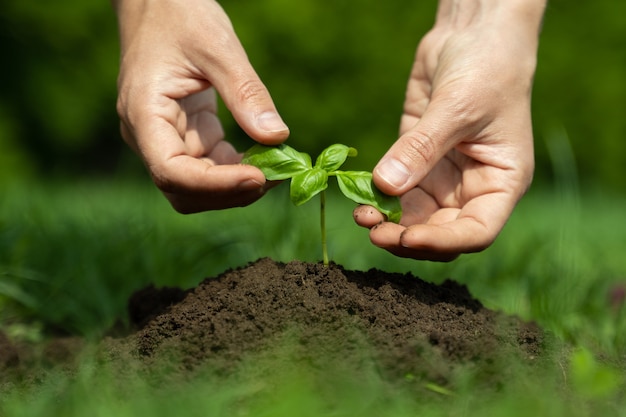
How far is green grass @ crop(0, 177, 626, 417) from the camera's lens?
1488 mm

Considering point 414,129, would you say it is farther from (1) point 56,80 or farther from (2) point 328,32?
(1) point 56,80

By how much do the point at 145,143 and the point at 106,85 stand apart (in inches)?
234

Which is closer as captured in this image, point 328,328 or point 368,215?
point 328,328

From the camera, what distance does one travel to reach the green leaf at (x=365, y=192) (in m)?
1.98

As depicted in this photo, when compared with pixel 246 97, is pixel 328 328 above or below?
below

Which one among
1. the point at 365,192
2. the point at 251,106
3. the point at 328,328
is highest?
the point at 251,106

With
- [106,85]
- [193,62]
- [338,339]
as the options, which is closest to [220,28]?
[193,62]

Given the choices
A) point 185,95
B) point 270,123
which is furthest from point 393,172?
point 185,95

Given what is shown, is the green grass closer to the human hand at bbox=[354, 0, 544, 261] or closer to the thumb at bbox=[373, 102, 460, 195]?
the human hand at bbox=[354, 0, 544, 261]

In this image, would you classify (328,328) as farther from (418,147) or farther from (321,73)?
(321,73)

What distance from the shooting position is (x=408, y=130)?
92.7 inches

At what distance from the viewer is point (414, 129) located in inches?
83.7

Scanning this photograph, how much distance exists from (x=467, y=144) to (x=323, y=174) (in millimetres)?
635

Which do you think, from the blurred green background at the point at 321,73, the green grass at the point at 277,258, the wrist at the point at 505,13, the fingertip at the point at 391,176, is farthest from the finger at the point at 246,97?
the blurred green background at the point at 321,73
